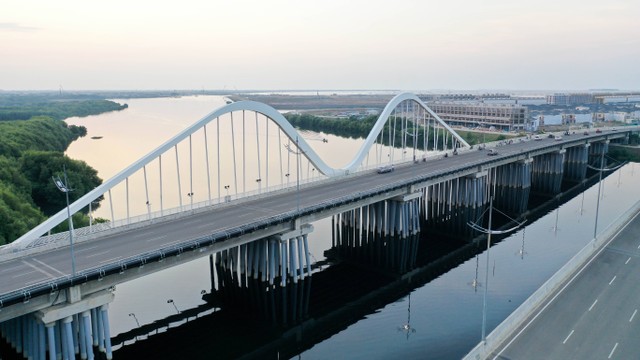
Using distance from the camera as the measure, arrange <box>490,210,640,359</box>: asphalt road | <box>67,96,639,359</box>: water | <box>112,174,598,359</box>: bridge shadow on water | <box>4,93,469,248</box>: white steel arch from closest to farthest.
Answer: <box>490,210,640,359</box>: asphalt road → <box>67,96,639,359</box>: water → <box>112,174,598,359</box>: bridge shadow on water → <box>4,93,469,248</box>: white steel arch

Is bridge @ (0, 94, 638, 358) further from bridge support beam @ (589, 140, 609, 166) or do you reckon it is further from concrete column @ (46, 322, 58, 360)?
bridge support beam @ (589, 140, 609, 166)

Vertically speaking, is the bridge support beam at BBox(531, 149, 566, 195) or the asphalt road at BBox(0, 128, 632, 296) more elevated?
the asphalt road at BBox(0, 128, 632, 296)

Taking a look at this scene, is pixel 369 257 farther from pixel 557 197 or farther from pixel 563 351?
pixel 557 197

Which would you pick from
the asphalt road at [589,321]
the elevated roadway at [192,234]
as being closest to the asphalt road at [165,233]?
the elevated roadway at [192,234]

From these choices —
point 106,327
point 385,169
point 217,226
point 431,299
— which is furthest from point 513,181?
point 106,327

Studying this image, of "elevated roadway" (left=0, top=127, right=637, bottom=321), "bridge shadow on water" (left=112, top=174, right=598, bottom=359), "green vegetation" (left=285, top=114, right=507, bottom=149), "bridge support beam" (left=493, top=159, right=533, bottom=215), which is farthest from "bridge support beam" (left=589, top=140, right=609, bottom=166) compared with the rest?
"bridge shadow on water" (left=112, top=174, right=598, bottom=359)

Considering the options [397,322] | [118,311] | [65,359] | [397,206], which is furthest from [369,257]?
[65,359]
